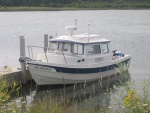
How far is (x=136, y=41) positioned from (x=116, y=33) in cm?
699

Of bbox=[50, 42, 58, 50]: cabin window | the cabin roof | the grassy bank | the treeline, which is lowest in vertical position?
the grassy bank

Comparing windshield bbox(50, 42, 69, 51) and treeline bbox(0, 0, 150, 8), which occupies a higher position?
windshield bbox(50, 42, 69, 51)

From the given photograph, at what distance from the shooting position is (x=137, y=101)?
22.7 feet

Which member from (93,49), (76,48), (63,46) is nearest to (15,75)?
(63,46)

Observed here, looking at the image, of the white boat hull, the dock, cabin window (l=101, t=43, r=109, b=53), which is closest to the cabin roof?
cabin window (l=101, t=43, r=109, b=53)

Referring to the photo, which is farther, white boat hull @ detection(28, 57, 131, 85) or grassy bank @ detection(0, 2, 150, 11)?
grassy bank @ detection(0, 2, 150, 11)

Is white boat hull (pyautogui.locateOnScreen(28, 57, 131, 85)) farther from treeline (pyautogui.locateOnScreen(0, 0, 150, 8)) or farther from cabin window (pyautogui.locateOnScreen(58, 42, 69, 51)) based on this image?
treeline (pyautogui.locateOnScreen(0, 0, 150, 8))

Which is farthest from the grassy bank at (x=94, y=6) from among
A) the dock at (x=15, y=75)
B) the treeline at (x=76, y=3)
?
the dock at (x=15, y=75)

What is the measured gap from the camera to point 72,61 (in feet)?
61.1

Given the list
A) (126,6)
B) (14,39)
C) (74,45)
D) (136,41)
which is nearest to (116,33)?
(136,41)

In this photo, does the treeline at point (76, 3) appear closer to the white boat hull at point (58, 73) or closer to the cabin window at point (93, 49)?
the cabin window at point (93, 49)

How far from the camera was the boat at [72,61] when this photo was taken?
17.9 metres

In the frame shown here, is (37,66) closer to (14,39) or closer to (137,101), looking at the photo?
(137,101)

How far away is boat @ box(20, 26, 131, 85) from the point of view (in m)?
17.9
